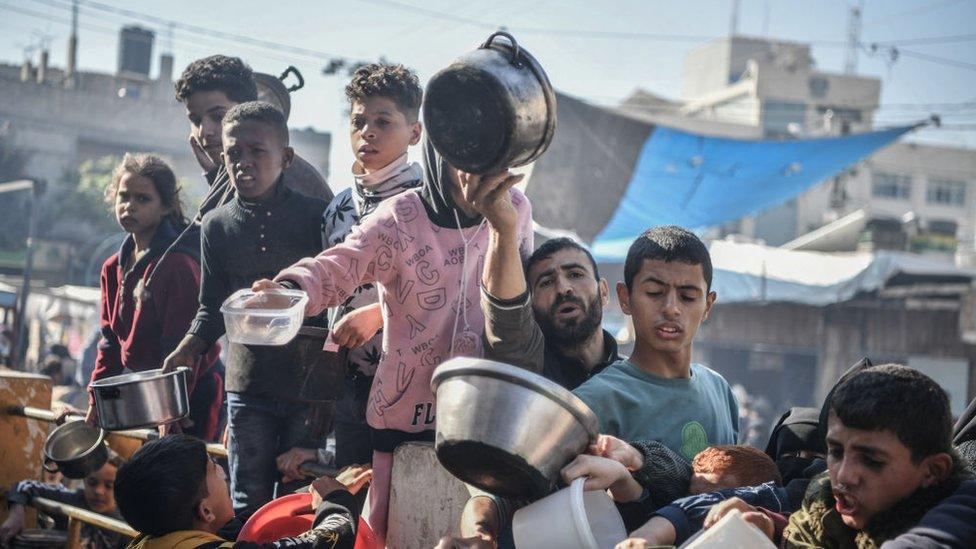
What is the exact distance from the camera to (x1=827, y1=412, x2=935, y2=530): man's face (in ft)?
7.06

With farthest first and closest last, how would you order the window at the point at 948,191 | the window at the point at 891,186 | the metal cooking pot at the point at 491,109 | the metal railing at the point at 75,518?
the window at the point at 948,191
the window at the point at 891,186
the metal railing at the point at 75,518
the metal cooking pot at the point at 491,109

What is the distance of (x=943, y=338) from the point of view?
20109mm

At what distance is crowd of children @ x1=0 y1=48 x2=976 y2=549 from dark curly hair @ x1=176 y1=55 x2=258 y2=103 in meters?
0.01

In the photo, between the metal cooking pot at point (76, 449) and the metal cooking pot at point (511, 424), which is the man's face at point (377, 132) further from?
the metal cooking pot at point (76, 449)

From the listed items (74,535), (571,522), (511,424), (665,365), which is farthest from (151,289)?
(571,522)

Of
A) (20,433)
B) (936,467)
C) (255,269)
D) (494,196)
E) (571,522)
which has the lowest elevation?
Result: (20,433)

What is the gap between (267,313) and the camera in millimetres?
2783

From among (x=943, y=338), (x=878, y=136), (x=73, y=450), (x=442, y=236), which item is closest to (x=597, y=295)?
(x=442, y=236)

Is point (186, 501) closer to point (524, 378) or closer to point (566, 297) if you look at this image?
point (566, 297)

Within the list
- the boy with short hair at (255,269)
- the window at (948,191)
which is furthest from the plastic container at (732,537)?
the window at (948,191)

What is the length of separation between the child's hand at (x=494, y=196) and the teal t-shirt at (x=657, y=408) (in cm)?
56

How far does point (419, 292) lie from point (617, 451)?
3.20 ft

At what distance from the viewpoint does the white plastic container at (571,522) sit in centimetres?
224

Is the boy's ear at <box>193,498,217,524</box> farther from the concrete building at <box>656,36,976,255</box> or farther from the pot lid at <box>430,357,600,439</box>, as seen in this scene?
the concrete building at <box>656,36,976,255</box>
